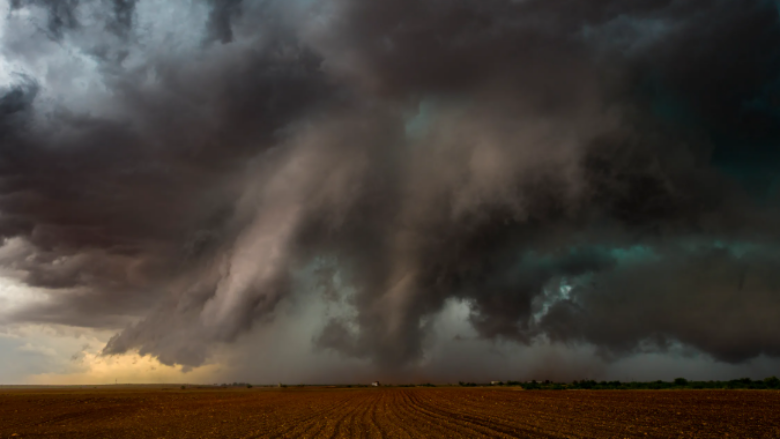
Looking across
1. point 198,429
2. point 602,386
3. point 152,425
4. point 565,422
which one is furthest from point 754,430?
point 602,386

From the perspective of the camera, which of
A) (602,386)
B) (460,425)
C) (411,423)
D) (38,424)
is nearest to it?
(460,425)

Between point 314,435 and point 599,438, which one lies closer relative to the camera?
point 599,438

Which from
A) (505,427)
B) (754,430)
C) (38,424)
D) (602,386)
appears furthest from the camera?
(602,386)

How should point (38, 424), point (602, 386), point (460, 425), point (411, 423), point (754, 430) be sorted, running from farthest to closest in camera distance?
point (602, 386) < point (38, 424) < point (411, 423) < point (460, 425) < point (754, 430)

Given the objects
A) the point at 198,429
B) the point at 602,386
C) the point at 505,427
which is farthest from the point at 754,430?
the point at 602,386

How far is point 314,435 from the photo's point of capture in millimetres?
27984

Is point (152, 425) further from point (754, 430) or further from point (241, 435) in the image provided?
point (754, 430)

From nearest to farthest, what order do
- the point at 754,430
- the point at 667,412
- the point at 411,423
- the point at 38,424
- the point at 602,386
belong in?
the point at 754,430 < the point at 411,423 < the point at 667,412 < the point at 38,424 < the point at 602,386

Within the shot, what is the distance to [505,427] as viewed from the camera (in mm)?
29141

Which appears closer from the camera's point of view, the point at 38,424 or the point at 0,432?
the point at 0,432

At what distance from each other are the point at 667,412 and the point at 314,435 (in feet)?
101

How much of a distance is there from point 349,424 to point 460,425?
902 centimetres

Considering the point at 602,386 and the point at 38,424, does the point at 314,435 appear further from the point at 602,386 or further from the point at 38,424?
the point at 602,386

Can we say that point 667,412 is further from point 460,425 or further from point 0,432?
point 0,432
